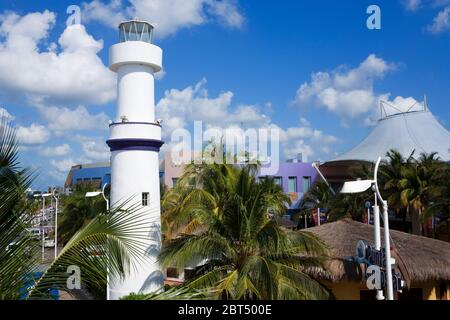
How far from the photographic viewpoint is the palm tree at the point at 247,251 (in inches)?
456

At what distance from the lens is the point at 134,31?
17.1m

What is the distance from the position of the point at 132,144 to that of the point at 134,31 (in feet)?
14.2

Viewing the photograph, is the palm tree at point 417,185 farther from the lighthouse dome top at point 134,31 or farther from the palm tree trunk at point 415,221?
the lighthouse dome top at point 134,31

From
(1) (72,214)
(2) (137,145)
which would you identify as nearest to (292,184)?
(1) (72,214)

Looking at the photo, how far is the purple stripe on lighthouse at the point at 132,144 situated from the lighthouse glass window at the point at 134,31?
12.8ft

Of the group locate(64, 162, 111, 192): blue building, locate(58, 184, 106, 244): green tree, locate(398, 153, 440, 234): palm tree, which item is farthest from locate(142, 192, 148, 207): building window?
locate(64, 162, 111, 192): blue building

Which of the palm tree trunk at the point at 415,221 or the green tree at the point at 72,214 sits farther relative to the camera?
the palm tree trunk at the point at 415,221

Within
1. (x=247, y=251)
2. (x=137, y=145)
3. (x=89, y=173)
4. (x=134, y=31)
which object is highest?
(x=89, y=173)

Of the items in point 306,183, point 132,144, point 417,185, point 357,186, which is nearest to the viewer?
point 357,186

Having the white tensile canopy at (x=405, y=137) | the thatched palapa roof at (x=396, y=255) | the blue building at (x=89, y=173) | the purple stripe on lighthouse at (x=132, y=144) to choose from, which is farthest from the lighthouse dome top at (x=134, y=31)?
the blue building at (x=89, y=173)

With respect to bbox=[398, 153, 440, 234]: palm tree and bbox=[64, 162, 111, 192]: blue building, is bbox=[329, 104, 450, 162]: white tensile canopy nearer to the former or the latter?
bbox=[398, 153, 440, 234]: palm tree

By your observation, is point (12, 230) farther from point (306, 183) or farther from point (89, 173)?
point (89, 173)
